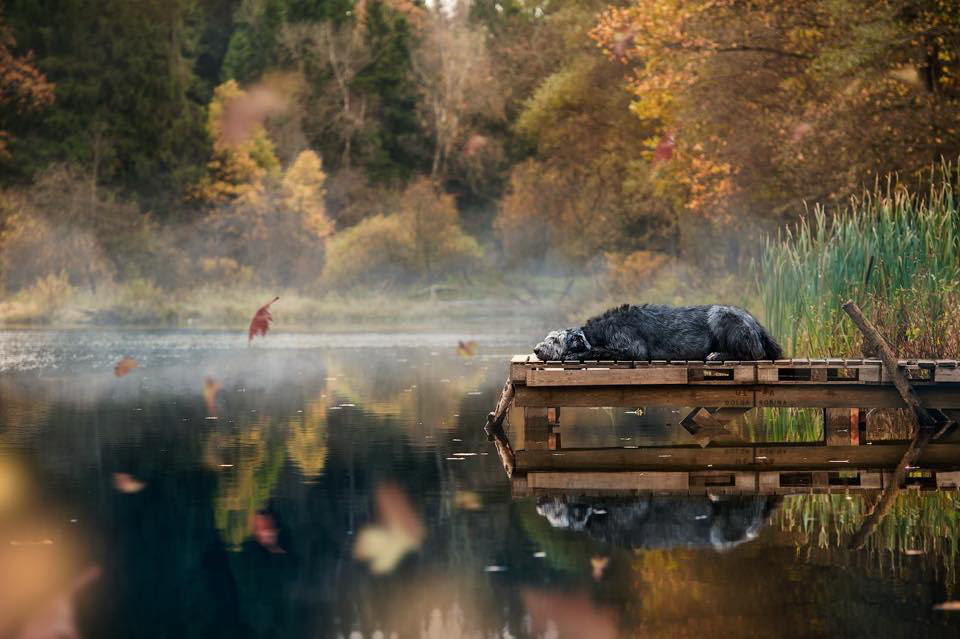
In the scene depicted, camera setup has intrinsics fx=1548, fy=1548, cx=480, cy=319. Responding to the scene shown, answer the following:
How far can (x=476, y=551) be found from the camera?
30.5 feet

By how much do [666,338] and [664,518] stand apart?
5.95 metres

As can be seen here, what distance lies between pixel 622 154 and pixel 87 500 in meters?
33.2

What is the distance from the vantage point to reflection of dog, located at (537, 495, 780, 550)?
957cm

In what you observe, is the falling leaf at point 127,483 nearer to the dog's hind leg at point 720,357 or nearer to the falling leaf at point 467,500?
the falling leaf at point 467,500

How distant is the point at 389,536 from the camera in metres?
9.95

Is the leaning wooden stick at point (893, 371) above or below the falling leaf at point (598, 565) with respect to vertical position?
above

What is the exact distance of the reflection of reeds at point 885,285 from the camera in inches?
652

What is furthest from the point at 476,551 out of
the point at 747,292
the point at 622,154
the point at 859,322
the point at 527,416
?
the point at 622,154

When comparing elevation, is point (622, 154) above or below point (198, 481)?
above

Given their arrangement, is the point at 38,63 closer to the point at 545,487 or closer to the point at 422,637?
the point at 545,487

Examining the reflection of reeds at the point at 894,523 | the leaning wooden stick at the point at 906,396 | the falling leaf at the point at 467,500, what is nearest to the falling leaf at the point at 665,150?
the leaning wooden stick at the point at 906,396

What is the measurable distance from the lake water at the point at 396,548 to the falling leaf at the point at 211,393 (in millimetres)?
2050

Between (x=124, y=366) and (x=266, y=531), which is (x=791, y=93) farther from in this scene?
(x=266, y=531)

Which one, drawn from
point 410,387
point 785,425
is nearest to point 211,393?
point 410,387
